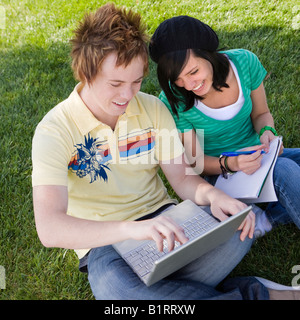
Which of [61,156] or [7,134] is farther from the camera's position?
[7,134]

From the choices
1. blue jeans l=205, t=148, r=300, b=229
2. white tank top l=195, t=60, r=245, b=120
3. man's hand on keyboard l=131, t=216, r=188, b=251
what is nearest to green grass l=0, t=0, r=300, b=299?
blue jeans l=205, t=148, r=300, b=229

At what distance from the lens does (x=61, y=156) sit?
1617mm

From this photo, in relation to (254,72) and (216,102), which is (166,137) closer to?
(216,102)

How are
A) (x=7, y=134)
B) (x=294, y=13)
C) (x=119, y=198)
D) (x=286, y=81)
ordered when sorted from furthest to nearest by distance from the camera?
(x=294, y=13), (x=286, y=81), (x=7, y=134), (x=119, y=198)

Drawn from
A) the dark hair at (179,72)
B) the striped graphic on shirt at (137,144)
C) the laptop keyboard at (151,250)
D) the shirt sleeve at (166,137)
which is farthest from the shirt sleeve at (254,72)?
the laptop keyboard at (151,250)

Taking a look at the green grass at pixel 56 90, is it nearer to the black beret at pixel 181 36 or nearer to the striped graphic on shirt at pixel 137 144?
the striped graphic on shirt at pixel 137 144

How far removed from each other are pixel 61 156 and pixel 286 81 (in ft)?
7.28

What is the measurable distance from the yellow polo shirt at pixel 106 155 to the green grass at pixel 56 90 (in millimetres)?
482

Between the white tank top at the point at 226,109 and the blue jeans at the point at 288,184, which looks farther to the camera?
the white tank top at the point at 226,109

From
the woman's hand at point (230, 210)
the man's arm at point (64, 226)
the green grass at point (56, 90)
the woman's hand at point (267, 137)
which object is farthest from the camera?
the green grass at point (56, 90)

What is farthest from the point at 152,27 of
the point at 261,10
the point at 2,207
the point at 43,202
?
the point at 43,202

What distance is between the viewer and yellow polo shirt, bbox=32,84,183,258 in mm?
1614

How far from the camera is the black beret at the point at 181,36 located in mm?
1757

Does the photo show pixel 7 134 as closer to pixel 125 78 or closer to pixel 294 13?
pixel 125 78
